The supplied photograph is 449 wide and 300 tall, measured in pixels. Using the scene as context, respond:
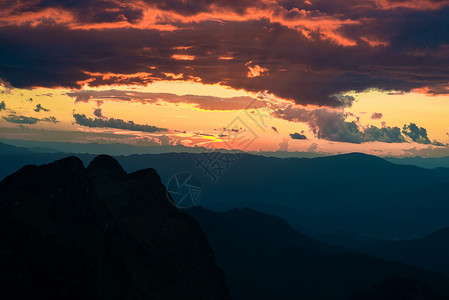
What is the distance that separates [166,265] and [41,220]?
1819 inches

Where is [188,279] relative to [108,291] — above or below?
below

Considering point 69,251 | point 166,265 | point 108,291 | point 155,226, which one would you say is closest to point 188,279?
point 166,265

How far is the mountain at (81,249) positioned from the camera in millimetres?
90062

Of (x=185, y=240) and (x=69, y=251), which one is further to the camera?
(x=185, y=240)

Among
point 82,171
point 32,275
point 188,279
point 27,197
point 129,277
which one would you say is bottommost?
point 188,279

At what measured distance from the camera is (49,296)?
90.9m

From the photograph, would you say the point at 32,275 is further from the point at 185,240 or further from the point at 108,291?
the point at 185,240

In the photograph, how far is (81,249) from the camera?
4139 inches

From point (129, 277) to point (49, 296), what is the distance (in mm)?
29070

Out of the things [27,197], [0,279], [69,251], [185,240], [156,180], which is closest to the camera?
[0,279]

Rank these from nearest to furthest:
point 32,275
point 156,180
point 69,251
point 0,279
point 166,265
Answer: point 0,279 < point 32,275 < point 69,251 < point 166,265 < point 156,180

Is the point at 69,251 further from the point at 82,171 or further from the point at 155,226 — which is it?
the point at 155,226

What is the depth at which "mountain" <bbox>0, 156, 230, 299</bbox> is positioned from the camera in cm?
9006

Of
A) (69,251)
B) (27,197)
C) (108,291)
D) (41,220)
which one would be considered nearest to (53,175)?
(27,197)
